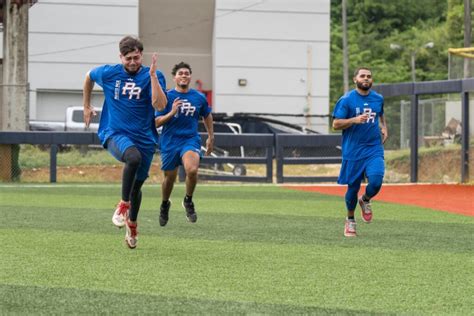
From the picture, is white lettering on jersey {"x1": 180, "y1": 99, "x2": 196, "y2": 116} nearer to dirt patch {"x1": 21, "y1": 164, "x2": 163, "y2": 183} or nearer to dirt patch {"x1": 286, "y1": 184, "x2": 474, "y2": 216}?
dirt patch {"x1": 286, "y1": 184, "x2": 474, "y2": 216}

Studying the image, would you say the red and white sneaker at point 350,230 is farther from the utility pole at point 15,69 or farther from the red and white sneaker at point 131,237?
the utility pole at point 15,69

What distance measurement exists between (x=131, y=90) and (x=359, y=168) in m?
3.27

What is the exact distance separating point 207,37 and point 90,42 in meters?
4.69

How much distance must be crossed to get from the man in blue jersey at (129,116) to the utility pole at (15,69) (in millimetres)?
16683

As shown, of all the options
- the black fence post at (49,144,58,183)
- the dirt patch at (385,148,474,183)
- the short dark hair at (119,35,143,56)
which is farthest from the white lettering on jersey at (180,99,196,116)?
the dirt patch at (385,148,474,183)

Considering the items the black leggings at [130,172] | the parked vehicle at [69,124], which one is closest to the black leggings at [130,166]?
the black leggings at [130,172]

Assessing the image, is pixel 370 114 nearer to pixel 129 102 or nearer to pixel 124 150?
pixel 129 102

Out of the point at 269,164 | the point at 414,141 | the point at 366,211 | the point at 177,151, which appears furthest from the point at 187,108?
the point at 414,141

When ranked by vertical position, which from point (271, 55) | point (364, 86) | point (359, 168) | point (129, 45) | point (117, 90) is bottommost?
point (359, 168)

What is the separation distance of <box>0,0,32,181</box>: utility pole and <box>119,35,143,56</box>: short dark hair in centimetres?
1700

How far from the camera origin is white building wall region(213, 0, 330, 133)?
46.2 meters

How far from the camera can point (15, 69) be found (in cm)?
2708

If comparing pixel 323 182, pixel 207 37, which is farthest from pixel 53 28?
pixel 323 182

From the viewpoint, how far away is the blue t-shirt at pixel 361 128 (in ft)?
41.1
